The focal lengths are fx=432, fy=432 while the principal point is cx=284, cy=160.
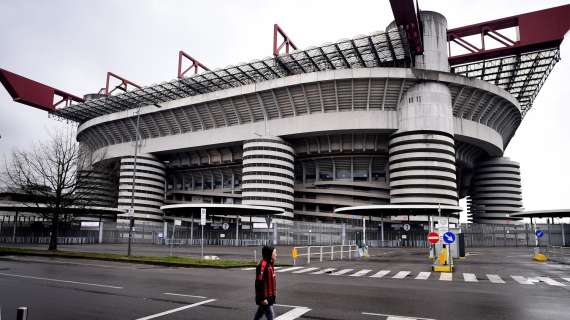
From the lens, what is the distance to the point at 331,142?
77.9 m

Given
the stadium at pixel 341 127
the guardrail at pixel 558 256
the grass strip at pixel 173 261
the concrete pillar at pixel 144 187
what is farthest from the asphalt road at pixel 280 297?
the concrete pillar at pixel 144 187

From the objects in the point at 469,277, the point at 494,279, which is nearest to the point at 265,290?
the point at 494,279

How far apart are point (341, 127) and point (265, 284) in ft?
209

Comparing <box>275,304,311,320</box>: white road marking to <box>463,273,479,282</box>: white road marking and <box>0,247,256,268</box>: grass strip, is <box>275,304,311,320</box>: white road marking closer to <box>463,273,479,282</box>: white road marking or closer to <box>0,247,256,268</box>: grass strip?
<box>463,273,479,282</box>: white road marking

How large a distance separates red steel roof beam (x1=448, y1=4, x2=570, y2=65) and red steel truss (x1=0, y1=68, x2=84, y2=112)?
77532mm

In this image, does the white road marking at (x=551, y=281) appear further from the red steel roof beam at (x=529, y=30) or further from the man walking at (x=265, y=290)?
the red steel roof beam at (x=529, y=30)

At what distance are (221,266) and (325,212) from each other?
60.7 metres

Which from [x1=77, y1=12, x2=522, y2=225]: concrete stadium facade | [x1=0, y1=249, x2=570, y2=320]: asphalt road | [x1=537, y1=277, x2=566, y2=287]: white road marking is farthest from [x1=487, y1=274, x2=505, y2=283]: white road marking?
[x1=77, y1=12, x2=522, y2=225]: concrete stadium facade

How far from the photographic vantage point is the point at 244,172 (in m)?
76.8

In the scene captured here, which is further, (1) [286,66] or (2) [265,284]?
(1) [286,66]

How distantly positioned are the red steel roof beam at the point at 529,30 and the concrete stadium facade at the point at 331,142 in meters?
5.71

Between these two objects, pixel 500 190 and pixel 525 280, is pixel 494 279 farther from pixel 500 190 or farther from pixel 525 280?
pixel 500 190

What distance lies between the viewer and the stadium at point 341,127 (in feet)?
210

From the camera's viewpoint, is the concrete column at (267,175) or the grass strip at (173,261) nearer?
the grass strip at (173,261)
